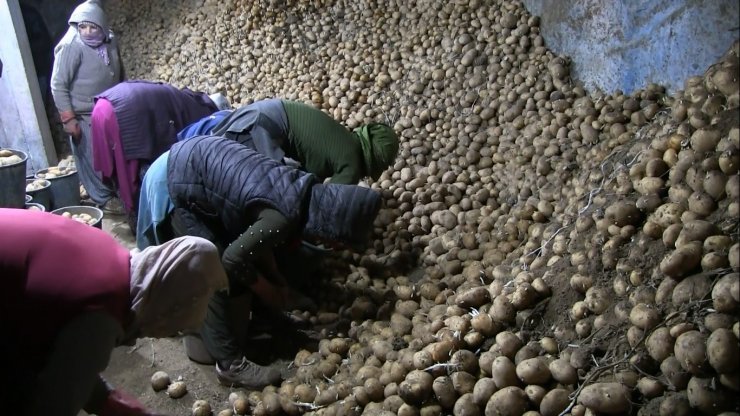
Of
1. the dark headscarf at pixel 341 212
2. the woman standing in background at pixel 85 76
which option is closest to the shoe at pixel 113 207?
the woman standing in background at pixel 85 76

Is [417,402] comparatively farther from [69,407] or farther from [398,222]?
[398,222]

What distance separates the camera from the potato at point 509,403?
5.90 ft

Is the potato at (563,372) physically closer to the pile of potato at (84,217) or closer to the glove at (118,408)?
the glove at (118,408)

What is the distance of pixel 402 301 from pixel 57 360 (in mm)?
1817

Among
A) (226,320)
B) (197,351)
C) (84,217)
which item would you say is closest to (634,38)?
(226,320)

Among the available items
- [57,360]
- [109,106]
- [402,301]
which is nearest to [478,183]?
[402,301]

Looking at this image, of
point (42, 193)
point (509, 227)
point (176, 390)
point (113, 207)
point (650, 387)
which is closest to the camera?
point (650, 387)

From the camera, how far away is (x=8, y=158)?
13.3ft

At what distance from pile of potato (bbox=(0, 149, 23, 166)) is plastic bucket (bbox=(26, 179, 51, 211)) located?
0.26 meters

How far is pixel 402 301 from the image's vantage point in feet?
9.60

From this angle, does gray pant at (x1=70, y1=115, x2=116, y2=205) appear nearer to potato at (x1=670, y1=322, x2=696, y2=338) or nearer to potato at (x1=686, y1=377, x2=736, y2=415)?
potato at (x1=670, y1=322, x2=696, y2=338)

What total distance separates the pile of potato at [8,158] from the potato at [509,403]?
11.2 feet

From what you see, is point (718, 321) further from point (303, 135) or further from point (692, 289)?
point (303, 135)

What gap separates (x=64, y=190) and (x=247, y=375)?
2.78 m
